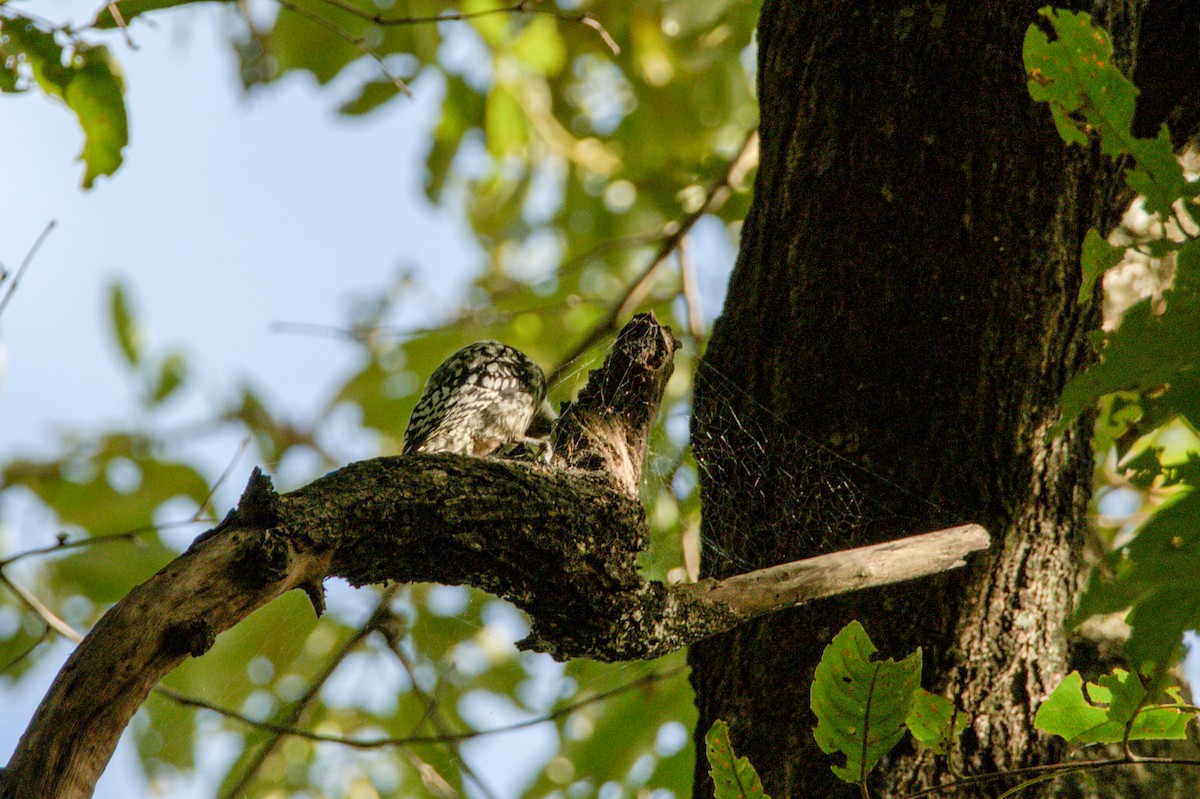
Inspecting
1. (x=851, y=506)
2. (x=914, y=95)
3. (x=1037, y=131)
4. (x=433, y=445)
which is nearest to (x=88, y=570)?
(x=433, y=445)

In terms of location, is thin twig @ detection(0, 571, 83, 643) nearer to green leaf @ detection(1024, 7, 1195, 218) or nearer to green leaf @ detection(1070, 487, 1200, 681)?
green leaf @ detection(1070, 487, 1200, 681)

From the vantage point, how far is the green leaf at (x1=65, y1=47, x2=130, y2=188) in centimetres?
216

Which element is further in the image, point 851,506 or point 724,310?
point 724,310

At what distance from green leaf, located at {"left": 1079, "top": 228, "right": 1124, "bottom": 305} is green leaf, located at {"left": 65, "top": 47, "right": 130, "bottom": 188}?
1.95 meters

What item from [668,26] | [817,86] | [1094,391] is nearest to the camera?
[1094,391]

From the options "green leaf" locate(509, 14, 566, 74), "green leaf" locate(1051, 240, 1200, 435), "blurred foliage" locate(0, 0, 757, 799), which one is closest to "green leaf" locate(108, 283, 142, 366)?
"blurred foliage" locate(0, 0, 757, 799)

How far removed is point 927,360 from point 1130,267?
127 centimetres

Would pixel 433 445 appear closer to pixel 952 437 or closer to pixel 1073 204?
pixel 952 437

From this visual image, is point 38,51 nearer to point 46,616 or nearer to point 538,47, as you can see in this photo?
point 46,616

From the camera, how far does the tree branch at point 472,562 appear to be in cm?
109

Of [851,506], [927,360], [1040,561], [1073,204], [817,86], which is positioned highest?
[817,86]

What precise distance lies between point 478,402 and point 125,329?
134 cm

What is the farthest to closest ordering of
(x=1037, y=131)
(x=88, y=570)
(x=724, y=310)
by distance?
1. (x=88, y=570)
2. (x=724, y=310)
3. (x=1037, y=131)

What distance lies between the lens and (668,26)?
3.86 m
